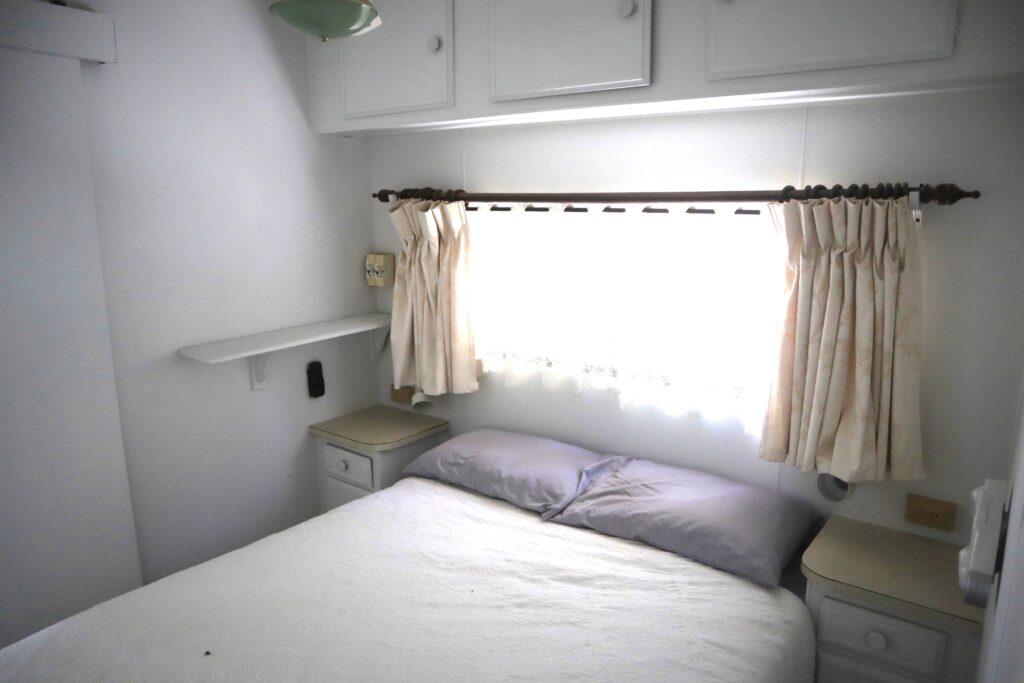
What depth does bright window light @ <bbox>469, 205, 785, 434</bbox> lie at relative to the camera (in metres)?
2.14

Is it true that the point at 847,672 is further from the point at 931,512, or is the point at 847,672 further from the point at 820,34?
the point at 820,34

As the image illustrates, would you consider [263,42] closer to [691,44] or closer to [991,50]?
[691,44]

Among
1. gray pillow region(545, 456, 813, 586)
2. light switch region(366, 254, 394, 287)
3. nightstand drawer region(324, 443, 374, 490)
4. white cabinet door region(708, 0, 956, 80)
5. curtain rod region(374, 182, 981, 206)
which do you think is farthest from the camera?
light switch region(366, 254, 394, 287)

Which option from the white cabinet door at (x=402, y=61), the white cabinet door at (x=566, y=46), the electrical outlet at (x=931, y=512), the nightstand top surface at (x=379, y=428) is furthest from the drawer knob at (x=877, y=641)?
the white cabinet door at (x=402, y=61)

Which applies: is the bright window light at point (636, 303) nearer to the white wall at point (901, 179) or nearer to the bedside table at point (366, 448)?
the white wall at point (901, 179)

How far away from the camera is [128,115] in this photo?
2.29 meters

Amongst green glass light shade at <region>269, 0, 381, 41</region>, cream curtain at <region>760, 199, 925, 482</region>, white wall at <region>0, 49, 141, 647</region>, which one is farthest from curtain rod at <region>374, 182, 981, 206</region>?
white wall at <region>0, 49, 141, 647</region>

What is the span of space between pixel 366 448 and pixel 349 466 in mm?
187

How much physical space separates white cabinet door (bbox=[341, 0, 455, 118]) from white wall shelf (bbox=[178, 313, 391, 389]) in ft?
2.85

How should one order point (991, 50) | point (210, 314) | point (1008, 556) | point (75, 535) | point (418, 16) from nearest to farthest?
point (1008, 556) < point (991, 50) < point (75, 535) < point (418, 16) < point (210, 314)

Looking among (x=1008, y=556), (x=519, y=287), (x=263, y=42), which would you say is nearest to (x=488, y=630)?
(x=1008, y=556)

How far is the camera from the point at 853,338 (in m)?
1.92

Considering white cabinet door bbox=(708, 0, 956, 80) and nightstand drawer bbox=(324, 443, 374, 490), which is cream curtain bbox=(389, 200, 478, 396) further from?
white cabinet door bbox=(708, 0, 956, 80)

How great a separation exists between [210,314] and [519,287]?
1.18m
